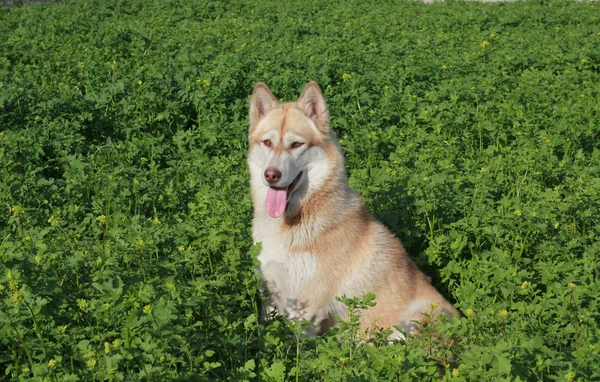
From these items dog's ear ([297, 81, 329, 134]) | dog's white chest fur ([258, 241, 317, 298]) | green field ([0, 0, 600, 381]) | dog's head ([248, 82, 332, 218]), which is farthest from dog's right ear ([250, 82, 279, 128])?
dog's white chest fur ([258, 241, 317, 298])

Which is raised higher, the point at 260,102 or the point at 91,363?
the point at 260,102

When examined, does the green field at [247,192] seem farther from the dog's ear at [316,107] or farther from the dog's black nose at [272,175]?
the dog's ear at [316,107]

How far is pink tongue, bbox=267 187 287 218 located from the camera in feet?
15.2

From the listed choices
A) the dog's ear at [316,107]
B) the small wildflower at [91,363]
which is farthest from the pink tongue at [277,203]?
the small wildflower at [91,363]

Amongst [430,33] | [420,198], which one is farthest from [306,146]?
[430,33]

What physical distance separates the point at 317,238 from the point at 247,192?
1.54 metres

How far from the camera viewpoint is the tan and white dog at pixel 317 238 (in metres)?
4.47

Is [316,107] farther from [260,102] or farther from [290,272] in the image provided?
[290,272]

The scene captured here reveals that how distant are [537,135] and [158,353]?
220 inches

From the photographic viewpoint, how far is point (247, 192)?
5949 mm

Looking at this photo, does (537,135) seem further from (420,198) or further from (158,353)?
(158,353)

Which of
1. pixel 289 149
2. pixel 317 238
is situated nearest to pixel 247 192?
pixel 289 149

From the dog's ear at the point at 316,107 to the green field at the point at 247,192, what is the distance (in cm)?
97

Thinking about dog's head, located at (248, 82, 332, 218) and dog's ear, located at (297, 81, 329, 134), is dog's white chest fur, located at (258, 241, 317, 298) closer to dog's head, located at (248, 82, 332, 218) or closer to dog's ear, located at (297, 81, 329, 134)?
dog's head, located at (248, 82, 332, 218)
